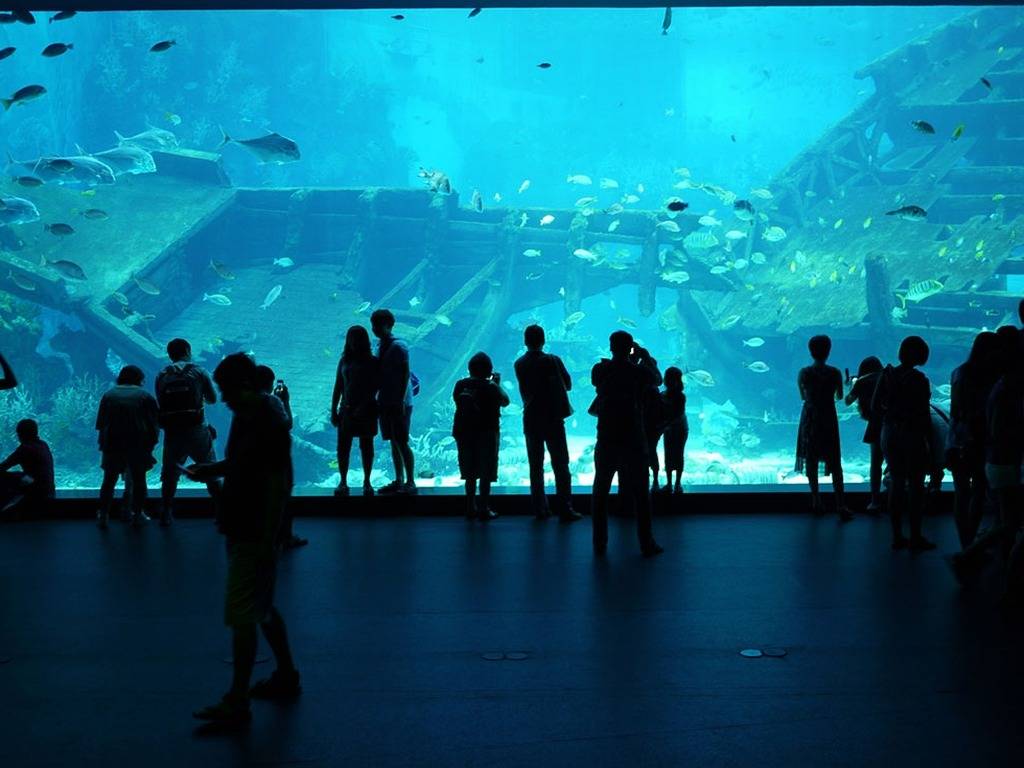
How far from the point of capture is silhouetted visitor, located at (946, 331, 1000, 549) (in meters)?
4.77

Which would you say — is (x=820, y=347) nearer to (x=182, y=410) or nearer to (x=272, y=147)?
(x=182, y=410)

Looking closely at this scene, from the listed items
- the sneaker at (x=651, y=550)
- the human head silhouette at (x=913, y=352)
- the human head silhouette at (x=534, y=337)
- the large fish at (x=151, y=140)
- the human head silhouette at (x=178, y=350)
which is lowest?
the sneaker at (x=651, y=550)

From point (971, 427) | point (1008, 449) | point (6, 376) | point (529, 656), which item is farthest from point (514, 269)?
point (529, 656)

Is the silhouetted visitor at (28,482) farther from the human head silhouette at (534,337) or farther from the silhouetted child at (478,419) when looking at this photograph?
the human head silhouette at (534,337)

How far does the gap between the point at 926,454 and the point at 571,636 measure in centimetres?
271

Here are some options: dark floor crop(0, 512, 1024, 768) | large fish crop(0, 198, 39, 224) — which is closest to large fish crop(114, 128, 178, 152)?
large fish crop(0, 198, 39, 224)

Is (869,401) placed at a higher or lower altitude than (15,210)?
lower

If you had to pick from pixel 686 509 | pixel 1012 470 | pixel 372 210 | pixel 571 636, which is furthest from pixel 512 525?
pixel 372 210

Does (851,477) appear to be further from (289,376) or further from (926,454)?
(926,454)

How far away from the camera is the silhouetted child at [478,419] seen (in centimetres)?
663

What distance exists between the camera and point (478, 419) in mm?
6648

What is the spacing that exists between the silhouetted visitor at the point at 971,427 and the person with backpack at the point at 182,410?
4632 mm

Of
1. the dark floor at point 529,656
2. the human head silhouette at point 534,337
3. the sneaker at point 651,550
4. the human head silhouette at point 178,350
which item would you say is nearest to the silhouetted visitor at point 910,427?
the dark floor at point 529,656

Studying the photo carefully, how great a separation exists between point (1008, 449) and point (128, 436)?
5569 millimetres
